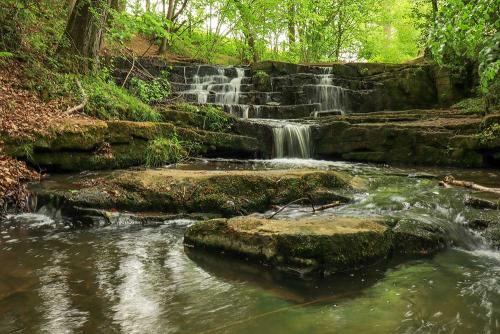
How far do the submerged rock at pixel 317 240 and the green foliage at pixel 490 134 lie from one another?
246 inches

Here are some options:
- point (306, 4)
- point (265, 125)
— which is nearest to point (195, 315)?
point (265, 125)

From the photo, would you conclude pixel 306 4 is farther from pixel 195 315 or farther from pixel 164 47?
pixel 195 315

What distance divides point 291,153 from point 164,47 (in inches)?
Answer: 487

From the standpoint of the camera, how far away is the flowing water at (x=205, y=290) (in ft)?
9.50

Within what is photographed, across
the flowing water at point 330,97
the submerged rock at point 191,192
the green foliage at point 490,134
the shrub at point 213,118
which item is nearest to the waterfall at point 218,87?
the flowing water at point 330,97

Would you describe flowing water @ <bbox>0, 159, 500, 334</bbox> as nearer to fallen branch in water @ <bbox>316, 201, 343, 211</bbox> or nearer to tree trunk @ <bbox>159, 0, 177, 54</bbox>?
fallen branch in water @ <bbox>316, 201, 343, 211</bbox>

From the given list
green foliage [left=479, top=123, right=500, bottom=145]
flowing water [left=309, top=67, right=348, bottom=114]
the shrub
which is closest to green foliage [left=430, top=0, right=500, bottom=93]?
green foliage [left=479, top=123, right=500, bottom=145]

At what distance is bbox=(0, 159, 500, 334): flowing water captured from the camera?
2896 mm

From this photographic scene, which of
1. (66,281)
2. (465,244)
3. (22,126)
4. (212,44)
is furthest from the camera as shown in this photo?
(212,44)

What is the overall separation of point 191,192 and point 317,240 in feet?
8.82

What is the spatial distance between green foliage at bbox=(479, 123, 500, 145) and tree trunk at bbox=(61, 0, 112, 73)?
9755mm

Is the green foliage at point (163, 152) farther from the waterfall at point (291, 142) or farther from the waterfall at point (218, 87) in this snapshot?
the waterfall at point (218, 87)

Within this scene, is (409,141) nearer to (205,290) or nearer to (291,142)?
(291,142)

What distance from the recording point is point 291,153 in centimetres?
1156
